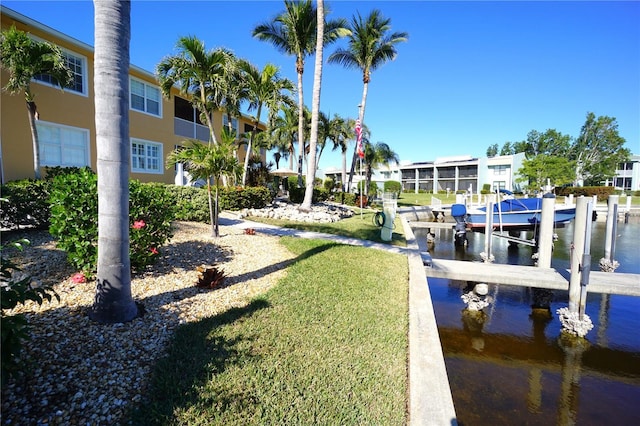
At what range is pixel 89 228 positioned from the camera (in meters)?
4.54

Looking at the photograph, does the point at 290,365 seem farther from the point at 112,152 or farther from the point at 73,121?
the point at 73,121

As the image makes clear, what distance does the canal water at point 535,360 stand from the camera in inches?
181

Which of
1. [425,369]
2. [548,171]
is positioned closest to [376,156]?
→ [548,171]

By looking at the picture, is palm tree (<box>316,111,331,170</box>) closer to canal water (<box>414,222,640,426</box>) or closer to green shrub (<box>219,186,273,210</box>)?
green shrub (<box>219,186,273,210</box>)

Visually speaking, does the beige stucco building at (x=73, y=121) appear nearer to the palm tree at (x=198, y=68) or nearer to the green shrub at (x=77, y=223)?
the palm tree at (x=198, y=68)

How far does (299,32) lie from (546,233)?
16.9 m

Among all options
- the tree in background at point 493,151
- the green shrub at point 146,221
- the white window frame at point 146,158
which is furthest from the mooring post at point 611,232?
the tree in background at point 493,151

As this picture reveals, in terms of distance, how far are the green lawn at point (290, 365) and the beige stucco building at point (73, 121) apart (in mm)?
10204

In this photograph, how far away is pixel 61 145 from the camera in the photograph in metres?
13.2

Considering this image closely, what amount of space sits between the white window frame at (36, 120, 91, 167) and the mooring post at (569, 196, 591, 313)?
56.6ft

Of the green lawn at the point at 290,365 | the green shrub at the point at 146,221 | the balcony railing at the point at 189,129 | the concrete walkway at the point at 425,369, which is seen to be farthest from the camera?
the balcony railing at the point at 189,129

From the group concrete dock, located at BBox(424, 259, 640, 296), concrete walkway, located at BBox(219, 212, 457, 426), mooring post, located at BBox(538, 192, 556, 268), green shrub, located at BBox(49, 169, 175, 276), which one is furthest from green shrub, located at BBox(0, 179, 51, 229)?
mooring post, located at BBox(538, 192, 556, 268)

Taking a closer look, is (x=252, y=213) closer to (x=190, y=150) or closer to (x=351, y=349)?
(x=190, y=150)

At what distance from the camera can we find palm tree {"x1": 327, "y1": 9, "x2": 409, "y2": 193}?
73.5 feet
